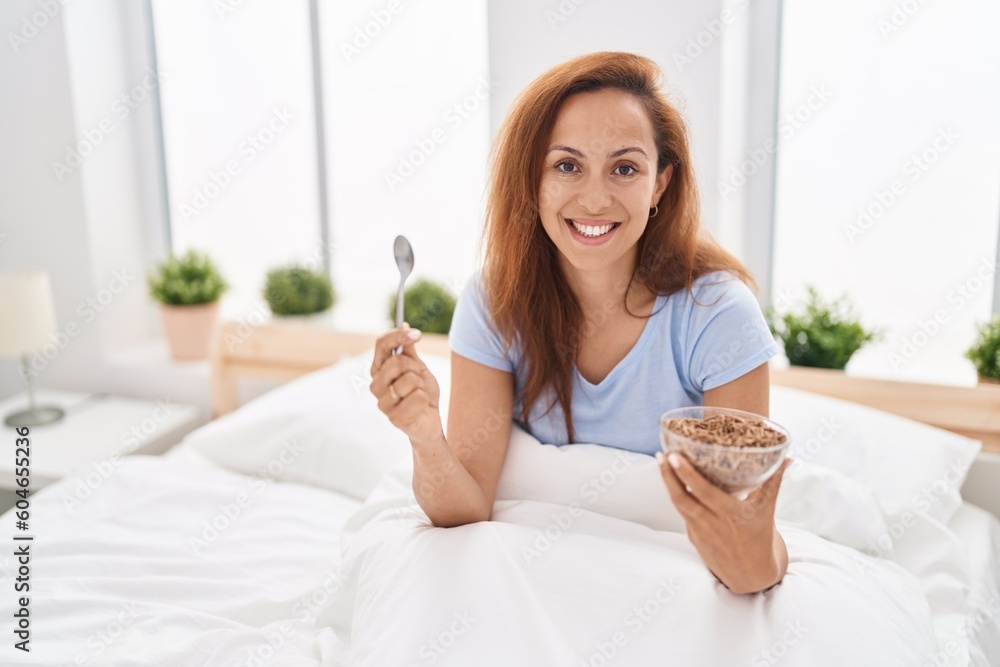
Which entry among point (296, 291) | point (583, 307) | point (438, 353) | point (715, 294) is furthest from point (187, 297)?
point (715, 294)

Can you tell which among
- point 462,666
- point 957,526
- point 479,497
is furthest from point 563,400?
point 957,526

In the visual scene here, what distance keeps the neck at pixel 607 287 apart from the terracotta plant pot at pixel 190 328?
5.15 ft

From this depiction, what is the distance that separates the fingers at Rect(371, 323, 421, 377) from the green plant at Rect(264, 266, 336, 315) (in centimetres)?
142

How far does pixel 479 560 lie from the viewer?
1105 mm

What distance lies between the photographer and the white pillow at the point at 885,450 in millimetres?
1534

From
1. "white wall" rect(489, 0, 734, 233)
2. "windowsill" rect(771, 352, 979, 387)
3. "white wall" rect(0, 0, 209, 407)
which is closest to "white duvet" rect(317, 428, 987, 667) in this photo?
"windowsill" rect(771, 352, 979, 387)

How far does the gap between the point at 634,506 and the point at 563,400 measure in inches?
8.5

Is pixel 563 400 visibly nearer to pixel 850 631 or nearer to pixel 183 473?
pixel 850 631

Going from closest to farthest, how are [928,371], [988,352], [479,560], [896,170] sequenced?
[479,560]
[988,352]
[896,170]
[928,371]

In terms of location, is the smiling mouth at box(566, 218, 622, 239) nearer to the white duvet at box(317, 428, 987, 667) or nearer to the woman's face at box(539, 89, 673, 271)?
the woman's face at box(539, 89, 673, 271)

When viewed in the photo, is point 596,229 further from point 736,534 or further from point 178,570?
point 178,570

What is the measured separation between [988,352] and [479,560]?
52.3 inches

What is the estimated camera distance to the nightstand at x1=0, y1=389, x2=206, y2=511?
2074 millimetres

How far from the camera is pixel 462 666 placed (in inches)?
38.3
